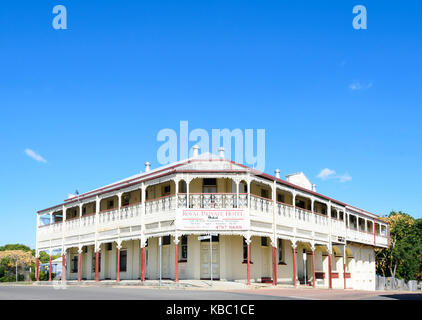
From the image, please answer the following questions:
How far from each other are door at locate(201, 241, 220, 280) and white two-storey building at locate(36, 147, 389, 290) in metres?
0.06

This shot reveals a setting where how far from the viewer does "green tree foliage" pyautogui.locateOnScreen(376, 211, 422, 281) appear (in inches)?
2162

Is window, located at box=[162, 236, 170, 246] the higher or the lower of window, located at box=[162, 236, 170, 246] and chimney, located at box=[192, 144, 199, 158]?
the lower

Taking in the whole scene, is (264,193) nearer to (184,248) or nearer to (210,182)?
(210,182)

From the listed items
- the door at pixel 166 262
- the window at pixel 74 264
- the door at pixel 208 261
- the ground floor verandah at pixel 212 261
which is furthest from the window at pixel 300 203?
the window at pixel 74 264

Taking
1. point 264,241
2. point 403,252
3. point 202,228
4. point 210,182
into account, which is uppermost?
point 210,182

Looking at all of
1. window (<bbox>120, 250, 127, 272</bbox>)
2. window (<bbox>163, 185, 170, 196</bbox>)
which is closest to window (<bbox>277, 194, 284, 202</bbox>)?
window (<bbox>163, 185, 170, 196</bbox>)

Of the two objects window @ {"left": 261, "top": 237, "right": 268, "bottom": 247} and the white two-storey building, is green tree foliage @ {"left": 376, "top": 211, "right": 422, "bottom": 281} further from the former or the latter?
window @ {"left": 261, "top": 237, "right": 268, "bottom": 247}

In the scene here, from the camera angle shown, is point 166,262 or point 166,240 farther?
point 166,240

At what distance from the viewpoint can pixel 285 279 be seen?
34.5 metres

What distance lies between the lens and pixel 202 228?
28.3m

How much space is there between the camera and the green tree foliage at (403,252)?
180ft

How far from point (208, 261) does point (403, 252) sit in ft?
107

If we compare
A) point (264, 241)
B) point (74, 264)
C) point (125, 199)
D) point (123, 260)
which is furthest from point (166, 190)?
point (74, 264)
